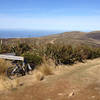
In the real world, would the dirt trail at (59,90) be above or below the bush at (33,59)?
below

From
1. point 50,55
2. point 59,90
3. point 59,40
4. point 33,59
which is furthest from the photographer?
point 59,40

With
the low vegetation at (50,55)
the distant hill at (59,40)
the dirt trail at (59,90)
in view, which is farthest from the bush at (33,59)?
the distant hill at (59,40)

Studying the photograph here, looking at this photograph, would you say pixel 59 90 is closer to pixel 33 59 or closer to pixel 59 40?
pixel 33 59

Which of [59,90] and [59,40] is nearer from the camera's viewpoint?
[59,90]

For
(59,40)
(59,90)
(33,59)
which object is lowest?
(59,90)

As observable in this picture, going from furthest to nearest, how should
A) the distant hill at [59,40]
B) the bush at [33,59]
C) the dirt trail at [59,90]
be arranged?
1. the distant hill at [59,40]
2. the bush at [33,59]
3. the dirt trail at [59,90]

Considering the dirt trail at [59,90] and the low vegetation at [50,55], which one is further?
the low vegetation at [50,55]

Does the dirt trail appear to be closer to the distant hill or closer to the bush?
the bush

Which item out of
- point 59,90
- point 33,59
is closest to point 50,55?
point 33,59

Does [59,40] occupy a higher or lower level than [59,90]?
higher

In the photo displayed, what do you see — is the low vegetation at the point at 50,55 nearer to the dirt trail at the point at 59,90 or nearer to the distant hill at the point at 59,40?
the dirt trail at the point at 59,90

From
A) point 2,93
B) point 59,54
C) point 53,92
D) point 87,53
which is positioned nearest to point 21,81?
point 2,93

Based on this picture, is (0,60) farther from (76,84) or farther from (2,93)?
(76,84)

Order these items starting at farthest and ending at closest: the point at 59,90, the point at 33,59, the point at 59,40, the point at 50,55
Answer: the point at 59,40, the point at 50,55, the point at 33,59, the point at 59,90
